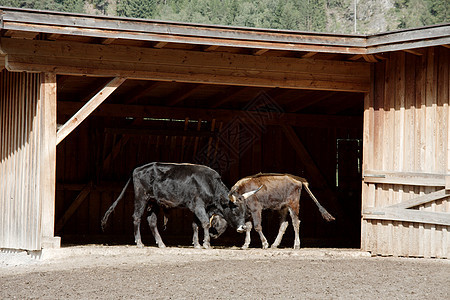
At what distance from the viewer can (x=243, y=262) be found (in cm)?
945

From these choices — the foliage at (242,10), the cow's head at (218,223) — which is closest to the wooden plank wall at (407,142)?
the cow's head at (218,223)

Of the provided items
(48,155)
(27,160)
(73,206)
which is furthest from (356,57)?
(73,206)

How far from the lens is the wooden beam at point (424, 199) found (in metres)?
10.2

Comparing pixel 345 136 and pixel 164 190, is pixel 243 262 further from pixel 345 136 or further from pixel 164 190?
pixel 345 136

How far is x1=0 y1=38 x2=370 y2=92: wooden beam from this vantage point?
32.6 feet

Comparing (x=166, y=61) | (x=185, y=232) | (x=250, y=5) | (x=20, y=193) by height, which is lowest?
(x=185, y=232)

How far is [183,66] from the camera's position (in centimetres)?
1068

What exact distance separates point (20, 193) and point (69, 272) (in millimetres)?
2538

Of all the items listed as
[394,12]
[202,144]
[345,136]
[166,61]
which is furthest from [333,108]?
[394,12]

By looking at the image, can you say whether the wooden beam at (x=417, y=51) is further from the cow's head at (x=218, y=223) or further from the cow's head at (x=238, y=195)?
the cow's head at (x=218, y=223)

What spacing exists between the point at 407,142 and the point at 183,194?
383 centimetres

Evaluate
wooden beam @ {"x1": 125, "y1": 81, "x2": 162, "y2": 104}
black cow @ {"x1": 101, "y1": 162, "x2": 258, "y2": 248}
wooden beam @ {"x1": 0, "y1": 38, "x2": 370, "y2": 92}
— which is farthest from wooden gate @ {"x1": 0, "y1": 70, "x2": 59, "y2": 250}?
wooden beam @ {"x1": 125, "y1": 81, "x2": 162, "y2": 104}

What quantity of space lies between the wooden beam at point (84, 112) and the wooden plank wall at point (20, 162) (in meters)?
0.34

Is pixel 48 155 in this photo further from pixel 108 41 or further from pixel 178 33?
pixel 178 33
